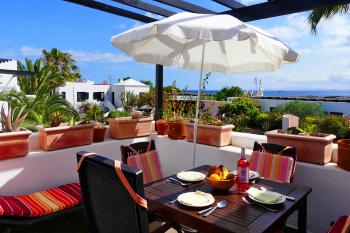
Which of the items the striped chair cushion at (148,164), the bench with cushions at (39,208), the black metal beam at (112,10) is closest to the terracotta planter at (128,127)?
the bench with cushions at (39,208)

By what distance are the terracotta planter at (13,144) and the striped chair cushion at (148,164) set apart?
3.67 feet

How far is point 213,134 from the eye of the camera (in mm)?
3494

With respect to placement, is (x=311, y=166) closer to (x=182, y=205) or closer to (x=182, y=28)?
(x=182, y=205)

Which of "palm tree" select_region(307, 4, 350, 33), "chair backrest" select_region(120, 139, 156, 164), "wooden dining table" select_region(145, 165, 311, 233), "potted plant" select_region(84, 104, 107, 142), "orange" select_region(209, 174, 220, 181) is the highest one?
"palm tree" select_region(307, 4, 350, 33)

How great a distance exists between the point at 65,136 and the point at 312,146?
8.56 ft

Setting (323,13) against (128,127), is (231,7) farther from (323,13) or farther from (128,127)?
(323,13)

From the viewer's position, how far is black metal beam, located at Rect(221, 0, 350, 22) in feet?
9.80

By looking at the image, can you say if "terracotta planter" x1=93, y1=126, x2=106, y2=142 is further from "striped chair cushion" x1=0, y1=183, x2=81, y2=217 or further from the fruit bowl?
the fruit bowl

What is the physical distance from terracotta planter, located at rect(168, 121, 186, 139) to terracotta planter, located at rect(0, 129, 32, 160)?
6.03 ft

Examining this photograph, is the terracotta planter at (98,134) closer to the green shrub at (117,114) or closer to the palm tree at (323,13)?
the green shrub at (117,114)

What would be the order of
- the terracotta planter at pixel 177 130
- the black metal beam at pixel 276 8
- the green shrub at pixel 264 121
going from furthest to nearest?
the green shrub at pixel 264 121
the terracotta planter at pixel 177 130
the black metal beam at pixel 276 8

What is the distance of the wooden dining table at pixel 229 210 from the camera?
1555mm

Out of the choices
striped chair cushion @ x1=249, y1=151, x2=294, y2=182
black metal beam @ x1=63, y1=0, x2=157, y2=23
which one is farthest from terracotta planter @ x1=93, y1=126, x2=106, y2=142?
striped chair cushion @ x1=249, y1=151, x2=294, y2=182

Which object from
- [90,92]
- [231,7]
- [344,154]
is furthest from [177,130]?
[90,92]
